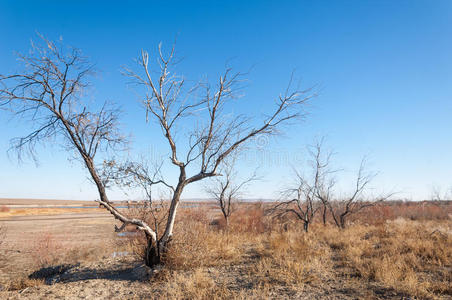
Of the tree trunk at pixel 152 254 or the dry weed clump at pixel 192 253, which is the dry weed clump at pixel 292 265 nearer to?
the dry weed clump at pixel 192 253

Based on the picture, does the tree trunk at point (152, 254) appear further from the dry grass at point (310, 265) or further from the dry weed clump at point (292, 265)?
the dry weed clump at point (292, 265)

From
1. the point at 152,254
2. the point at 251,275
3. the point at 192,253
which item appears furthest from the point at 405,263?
the point at 152,254

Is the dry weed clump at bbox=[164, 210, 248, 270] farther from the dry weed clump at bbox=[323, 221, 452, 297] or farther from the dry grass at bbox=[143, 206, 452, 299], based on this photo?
the dry weed clump at bbox=[323, 221, 452, 297]

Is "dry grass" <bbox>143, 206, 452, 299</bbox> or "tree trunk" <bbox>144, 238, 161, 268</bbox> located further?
"tree trunk" <bbox>144, 238, 161, 268</bbox>

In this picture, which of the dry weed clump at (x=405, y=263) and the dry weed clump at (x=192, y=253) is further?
the dry weed clump at (x=192, y=253)

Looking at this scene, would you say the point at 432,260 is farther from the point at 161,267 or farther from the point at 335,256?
the point at 161,267

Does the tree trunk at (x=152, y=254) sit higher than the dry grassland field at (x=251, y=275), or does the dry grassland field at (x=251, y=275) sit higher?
the tree trunk at (x=152, y=254)

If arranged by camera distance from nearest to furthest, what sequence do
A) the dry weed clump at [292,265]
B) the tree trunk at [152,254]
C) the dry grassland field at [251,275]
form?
the dry grassland field at [251,275]
the dry weed clump at [292,265]
the tree trunk at [152,254]

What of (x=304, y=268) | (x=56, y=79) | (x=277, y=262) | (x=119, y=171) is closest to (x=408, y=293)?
(x=304, y=268)

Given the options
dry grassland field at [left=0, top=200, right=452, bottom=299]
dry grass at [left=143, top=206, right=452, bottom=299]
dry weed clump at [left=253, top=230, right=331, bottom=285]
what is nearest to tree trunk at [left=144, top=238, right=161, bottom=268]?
dry grassland field at [left=0, top=200, right=452, bottom=299]

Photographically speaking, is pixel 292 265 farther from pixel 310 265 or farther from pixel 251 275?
pixel 251 275

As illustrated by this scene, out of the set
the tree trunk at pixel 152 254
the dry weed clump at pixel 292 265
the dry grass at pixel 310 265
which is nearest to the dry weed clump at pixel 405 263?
the dry grass at pixel 310 265

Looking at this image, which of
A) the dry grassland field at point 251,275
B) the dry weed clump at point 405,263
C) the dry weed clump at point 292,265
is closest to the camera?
the dry grassland field at point 251,275

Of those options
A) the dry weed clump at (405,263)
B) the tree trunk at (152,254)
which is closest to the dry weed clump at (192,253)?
the tree trunk at (152,254)
